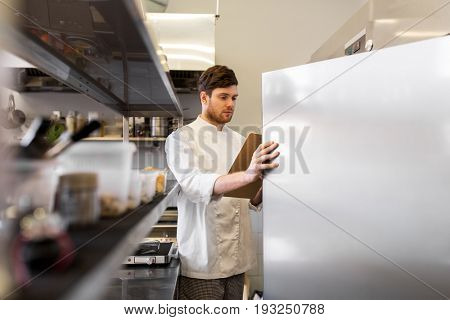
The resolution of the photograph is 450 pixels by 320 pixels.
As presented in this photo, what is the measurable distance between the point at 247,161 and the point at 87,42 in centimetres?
37

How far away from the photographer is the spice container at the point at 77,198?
1.04 ft

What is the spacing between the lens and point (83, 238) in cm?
35

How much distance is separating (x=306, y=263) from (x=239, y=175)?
0.66 feet

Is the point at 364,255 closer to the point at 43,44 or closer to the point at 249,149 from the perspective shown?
the point at 249,149

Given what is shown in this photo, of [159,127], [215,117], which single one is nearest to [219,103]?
[215,117]

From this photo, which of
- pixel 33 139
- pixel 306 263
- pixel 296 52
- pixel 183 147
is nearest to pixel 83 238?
pixel 33 139

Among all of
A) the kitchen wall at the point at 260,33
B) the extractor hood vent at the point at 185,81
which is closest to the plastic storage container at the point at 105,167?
the extractor hood vent at the point at 185,81

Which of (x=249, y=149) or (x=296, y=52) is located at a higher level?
(x=296, y=52)

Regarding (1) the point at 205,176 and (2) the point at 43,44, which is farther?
(1) the point at 205,176

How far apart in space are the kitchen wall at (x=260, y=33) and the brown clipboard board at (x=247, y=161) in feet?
2.93

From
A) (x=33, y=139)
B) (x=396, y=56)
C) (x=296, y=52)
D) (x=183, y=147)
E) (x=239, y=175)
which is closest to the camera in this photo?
(x=33, y=139)

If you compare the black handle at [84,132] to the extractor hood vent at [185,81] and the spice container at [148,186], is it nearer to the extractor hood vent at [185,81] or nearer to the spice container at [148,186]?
the spice container at [148,186]

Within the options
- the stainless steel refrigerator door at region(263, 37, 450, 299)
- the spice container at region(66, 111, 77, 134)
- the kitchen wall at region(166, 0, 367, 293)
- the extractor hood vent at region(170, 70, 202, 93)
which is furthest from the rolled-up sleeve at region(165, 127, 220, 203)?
the kitchen wall at region(166, 0, 367, 293)
